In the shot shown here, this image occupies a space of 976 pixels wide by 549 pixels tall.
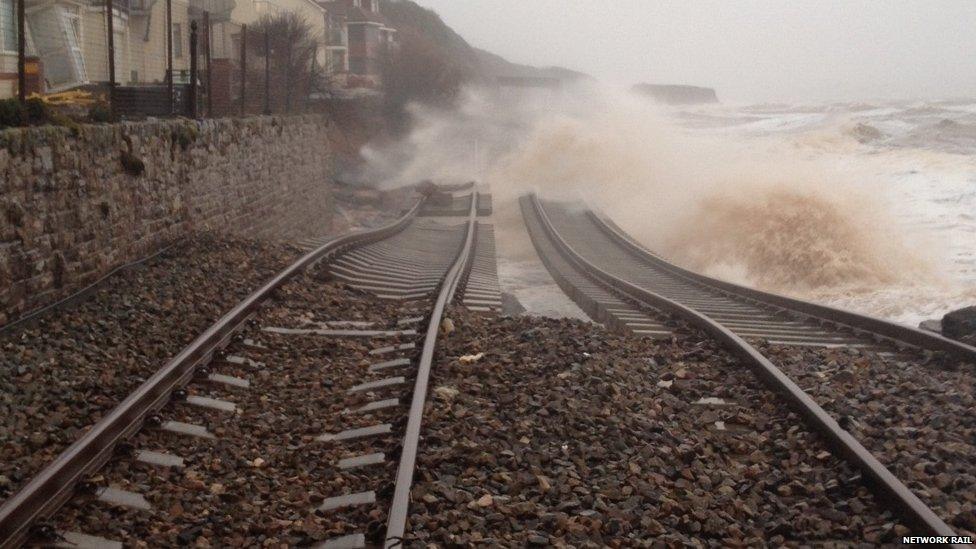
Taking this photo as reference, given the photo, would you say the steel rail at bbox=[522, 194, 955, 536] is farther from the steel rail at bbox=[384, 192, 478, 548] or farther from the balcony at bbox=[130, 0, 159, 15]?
the balcony at bbox=[130, 0, 159, 15]

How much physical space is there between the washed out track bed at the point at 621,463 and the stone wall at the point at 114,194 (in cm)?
375

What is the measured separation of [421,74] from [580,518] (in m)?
60.1

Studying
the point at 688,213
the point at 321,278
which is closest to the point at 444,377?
the point at 321,278

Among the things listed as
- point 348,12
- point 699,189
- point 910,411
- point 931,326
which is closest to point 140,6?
point 699,189

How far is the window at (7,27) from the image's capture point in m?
20.5

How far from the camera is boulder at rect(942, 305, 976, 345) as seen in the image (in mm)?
9398

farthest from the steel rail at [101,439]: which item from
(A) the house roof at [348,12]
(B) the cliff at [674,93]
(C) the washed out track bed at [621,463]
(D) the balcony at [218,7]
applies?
(B) the cliff at [674,93]

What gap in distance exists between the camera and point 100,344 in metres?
8.29

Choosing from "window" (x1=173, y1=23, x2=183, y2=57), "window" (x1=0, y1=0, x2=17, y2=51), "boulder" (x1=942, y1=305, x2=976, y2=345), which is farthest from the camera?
"window" (x1=173, y1=23, x2=183, y2=57)

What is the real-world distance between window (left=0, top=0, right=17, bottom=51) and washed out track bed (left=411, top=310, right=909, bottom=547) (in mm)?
16239

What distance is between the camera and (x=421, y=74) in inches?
2493

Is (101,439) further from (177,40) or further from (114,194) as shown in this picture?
(177,40)

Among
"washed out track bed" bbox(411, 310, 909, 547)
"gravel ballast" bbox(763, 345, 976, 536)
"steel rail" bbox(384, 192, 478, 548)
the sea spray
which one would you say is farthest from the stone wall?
the sea spray

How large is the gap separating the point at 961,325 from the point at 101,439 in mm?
7669
